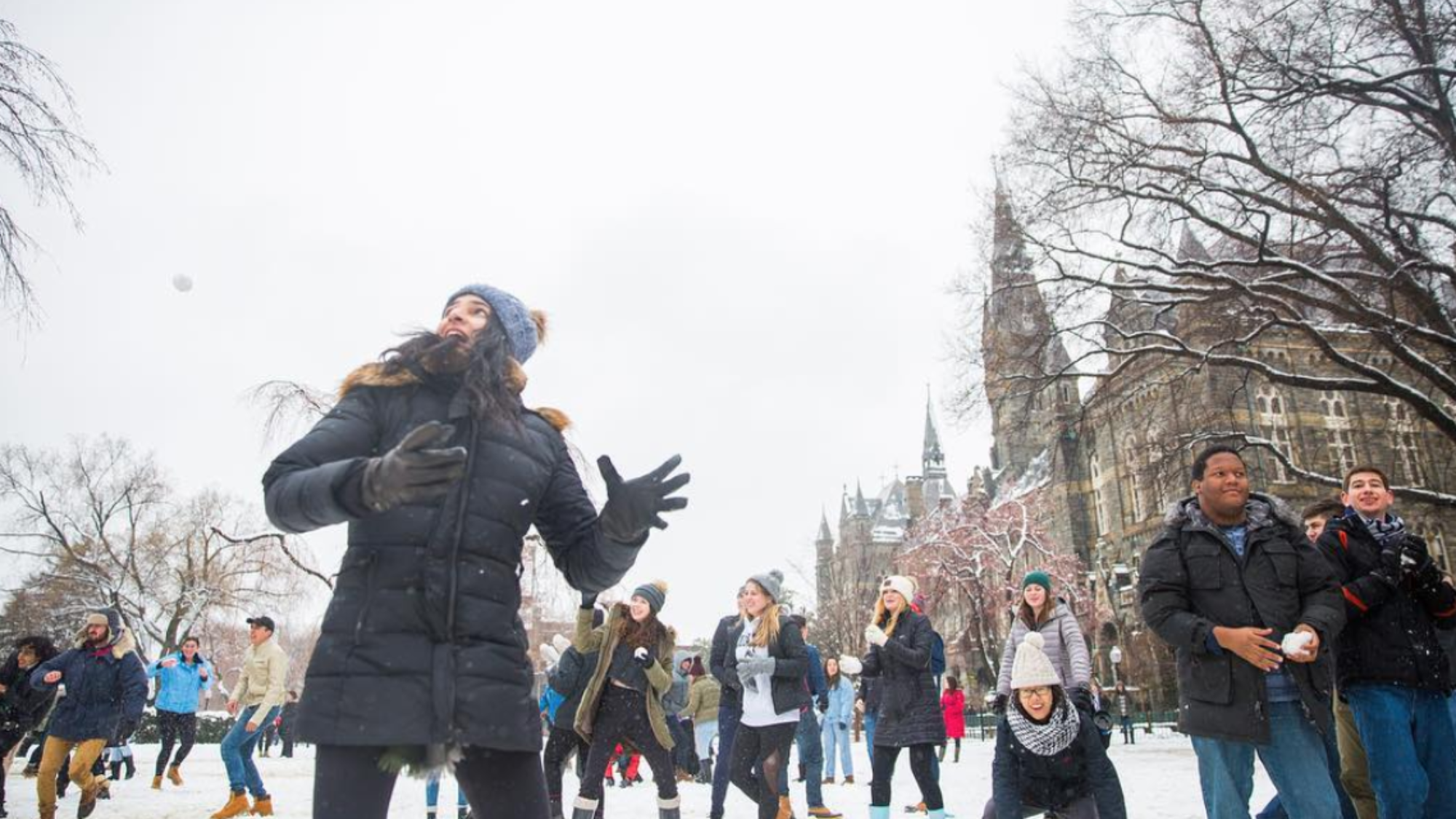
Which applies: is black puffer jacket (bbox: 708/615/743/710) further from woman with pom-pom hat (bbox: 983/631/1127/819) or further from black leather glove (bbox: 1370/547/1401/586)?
black leather glove (bbox: 1370/547/1401/586)

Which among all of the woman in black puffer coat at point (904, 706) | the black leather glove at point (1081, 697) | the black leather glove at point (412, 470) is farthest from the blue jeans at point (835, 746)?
the black leather glove at point (412, 470)

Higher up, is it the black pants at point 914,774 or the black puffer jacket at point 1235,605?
the black puffer jacket at point 1235,605

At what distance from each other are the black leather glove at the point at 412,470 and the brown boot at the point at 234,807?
806 cm

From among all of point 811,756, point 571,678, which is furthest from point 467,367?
point 811,756

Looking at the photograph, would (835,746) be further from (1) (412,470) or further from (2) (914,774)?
(1) (412,470)

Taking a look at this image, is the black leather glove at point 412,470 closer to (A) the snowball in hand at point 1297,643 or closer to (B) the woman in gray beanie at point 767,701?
(A) the snowball in hand at point 1297,643

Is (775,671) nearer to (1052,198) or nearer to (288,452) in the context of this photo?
(288,452)

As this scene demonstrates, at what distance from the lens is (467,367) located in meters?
2.81

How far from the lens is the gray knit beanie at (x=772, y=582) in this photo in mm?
7816

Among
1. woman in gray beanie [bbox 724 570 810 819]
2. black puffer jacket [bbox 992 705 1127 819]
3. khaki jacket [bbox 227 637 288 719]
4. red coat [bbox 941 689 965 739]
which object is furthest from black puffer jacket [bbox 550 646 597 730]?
red coat [bbox 941 689 965 739]

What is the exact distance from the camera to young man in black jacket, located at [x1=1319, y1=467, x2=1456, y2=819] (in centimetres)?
492

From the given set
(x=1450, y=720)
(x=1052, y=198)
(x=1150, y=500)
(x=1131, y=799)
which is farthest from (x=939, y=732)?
(x=1150, y=500)

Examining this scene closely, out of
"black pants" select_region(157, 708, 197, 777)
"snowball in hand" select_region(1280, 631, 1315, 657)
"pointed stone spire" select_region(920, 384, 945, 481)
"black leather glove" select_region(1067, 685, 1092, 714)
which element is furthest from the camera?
"pointed stone spire" select_region(920, 384, 945, 481)

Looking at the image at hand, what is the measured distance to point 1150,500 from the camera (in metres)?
23.8
